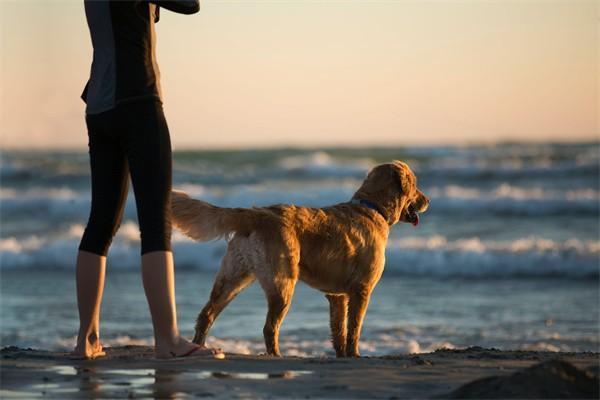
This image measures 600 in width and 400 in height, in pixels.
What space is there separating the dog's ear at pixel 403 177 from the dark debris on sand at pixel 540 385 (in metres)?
2.68

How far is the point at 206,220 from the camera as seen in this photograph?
20.1 feet

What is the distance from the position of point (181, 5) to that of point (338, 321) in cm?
270

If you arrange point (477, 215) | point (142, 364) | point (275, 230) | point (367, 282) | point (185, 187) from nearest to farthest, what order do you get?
point (142, 364)
point (275, 230)
point (367, 282)
point (477, 215)
point (185, 187)

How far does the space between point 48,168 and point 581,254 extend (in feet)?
70.3

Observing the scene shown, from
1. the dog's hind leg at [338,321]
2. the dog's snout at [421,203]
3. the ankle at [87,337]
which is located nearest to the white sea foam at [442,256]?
the dog's snout at [421,203]

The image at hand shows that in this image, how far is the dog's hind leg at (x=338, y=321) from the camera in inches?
271

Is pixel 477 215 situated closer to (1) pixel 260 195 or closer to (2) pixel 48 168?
(1) pixel 260 195

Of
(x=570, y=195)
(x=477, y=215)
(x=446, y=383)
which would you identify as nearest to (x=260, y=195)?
(x=477, y=215)

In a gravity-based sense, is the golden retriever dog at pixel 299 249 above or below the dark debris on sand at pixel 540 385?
above

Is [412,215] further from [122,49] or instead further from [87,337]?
[122,49]

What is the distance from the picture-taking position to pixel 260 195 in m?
25.4

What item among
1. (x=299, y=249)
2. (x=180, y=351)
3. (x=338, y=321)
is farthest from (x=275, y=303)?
(x=180, y=351)

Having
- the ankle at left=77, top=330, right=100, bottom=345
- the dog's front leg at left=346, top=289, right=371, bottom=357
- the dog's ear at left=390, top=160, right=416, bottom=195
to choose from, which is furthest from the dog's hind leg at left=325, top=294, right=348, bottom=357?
the ankle at left=77, top=330, right=100, bottom=345

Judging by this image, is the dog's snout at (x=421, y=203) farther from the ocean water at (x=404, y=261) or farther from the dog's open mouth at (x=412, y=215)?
the ocean water at (x=404, y=261)
